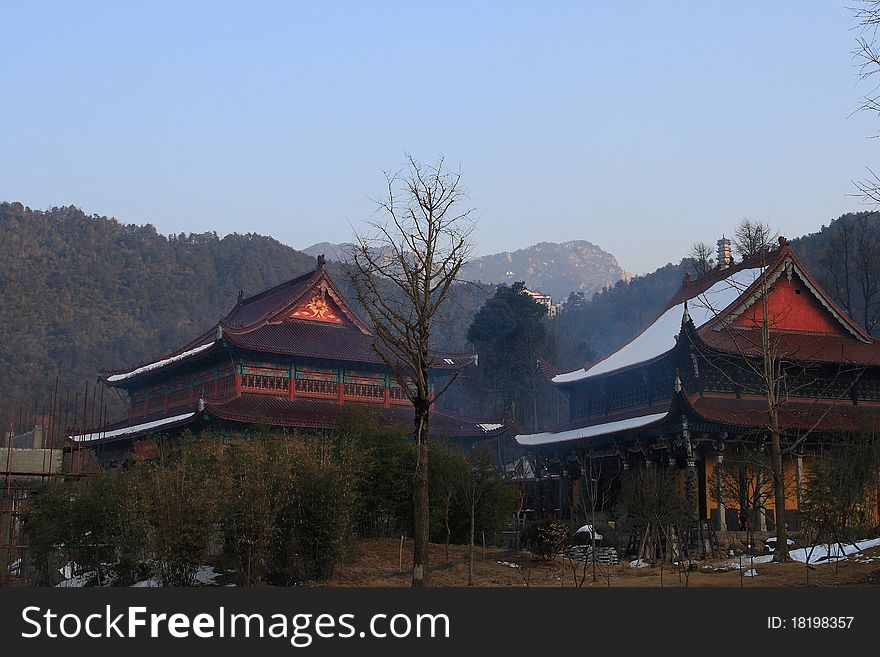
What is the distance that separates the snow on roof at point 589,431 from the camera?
33938mm

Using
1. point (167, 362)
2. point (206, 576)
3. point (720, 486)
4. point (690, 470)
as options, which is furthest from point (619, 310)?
point (206, 576)

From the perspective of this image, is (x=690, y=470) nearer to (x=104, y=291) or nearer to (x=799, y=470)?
(x=799, y=470)

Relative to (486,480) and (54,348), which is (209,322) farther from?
(486,480)

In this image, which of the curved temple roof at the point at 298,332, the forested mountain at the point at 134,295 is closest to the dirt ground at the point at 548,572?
the curved temple roof at the point at 298,332

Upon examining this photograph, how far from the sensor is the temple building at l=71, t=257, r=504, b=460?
3741 centimetres

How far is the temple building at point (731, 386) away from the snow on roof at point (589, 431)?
104 millimetres

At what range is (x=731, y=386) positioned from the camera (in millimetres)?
33625

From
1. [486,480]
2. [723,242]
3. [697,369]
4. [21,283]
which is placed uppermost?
[21,283]

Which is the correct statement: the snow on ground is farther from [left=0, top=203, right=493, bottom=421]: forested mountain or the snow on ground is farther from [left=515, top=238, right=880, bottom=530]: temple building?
[left=0, top=203, right=493, bottom=421]: forested mountain

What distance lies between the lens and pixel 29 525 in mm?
25234

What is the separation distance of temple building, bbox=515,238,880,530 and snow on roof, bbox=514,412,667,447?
0.10 m

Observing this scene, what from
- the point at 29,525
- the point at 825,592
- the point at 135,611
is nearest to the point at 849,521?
the point at 825,592

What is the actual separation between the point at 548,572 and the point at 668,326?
16.6 m

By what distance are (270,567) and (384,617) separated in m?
10.3
